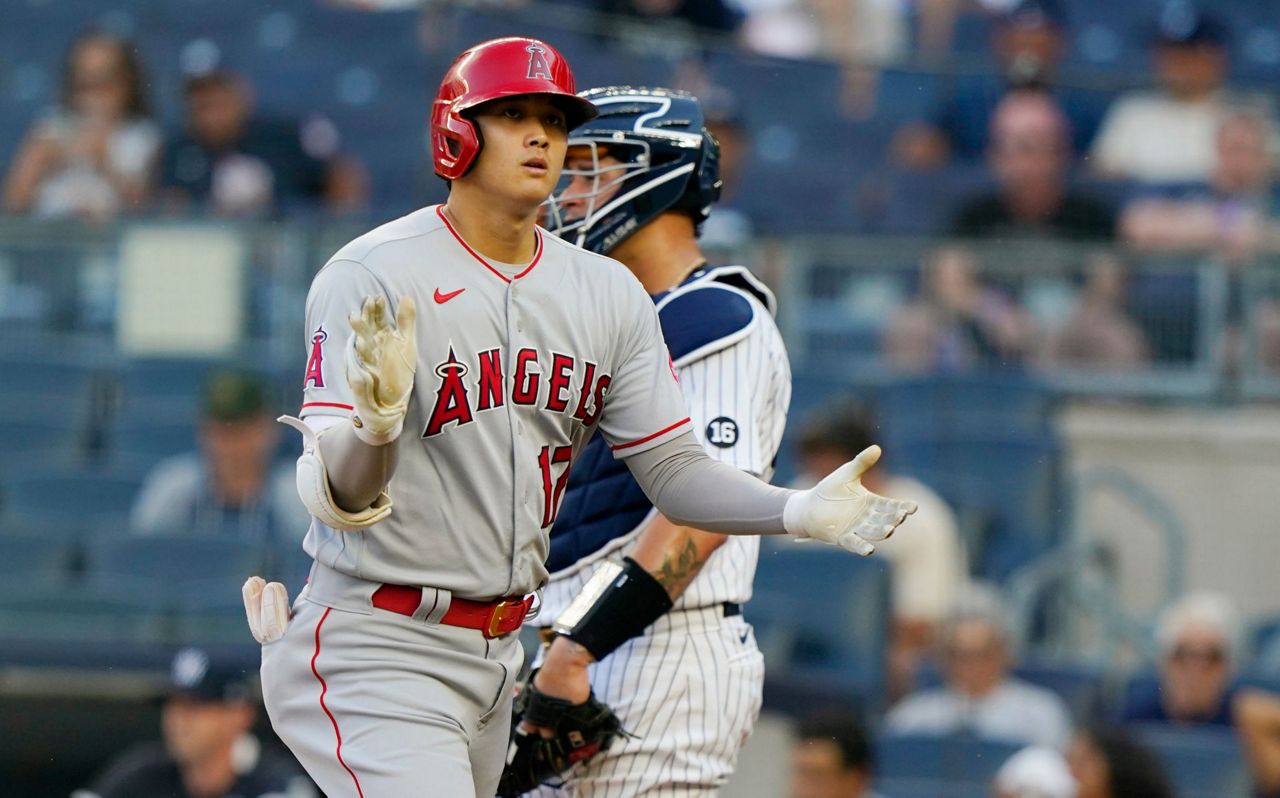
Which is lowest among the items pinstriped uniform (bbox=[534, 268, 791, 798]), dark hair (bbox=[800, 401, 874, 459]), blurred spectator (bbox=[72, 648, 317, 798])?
blurred spectator (bbox=[72, 648, 317, 798])

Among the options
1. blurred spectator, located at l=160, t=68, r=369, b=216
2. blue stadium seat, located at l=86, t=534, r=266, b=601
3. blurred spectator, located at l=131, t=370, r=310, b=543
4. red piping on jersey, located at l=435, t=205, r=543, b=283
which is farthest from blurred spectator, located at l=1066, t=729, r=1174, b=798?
blurred spectator, located at l=160, t=68, r=369, b=216

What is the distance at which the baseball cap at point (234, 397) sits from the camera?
26.9 ft

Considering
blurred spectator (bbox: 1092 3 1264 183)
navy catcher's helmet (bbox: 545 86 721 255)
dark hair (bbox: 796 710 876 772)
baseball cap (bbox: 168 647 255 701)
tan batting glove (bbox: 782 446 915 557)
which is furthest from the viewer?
blurred spectator (bbox: 1092 3 1264 183)

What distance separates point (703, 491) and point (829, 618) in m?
4.27

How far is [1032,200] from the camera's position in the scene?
8828mm

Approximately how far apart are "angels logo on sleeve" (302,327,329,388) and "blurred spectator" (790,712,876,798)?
3.74 meters

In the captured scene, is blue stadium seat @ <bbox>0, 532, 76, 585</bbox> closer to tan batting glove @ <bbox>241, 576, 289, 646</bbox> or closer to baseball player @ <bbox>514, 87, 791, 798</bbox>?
baseball player @ <bbox>514, 87, 791, 798</bbox>

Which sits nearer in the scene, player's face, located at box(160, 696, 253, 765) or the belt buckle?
the belt buckle

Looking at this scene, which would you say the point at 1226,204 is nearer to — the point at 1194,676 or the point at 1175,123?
the point at 1175,123

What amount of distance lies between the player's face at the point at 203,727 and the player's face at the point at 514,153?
3.87 m

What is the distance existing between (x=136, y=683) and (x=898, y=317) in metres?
3.43

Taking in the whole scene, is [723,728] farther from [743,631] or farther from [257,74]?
[257,74]

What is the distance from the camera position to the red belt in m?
3.39

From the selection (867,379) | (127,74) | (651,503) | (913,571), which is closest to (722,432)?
(651,503)
